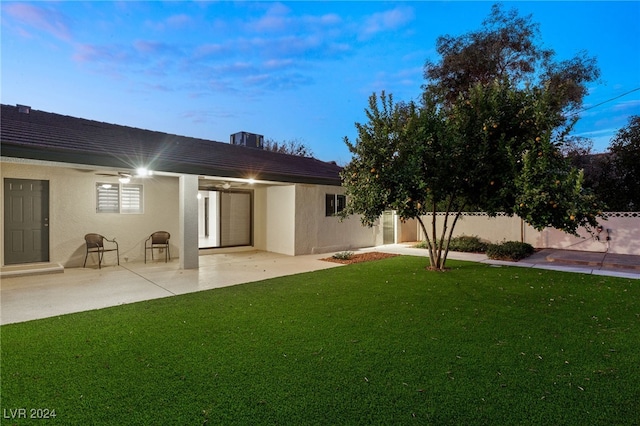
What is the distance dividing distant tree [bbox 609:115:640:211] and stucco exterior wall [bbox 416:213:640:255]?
24.6 inches

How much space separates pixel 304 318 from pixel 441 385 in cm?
222

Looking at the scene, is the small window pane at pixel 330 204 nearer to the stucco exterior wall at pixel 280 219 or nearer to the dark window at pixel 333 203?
the dark window at pixel 333 203

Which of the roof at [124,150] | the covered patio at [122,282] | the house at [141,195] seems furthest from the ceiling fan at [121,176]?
the covered patio at [122,282]

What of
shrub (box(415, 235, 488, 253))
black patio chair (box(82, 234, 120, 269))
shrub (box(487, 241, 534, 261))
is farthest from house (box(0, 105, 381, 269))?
shrub (box(487, 241, 534, 261))

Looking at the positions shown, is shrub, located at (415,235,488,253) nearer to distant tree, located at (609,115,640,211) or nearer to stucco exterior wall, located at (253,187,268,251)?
distant tree, located at (609,115,640,211)

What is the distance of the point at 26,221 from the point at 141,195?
8.82 feet

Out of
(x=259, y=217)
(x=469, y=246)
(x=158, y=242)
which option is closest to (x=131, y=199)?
(x=158, y=242)

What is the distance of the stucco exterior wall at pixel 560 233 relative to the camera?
36.9ft

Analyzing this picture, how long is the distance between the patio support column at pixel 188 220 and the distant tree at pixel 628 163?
14.2m

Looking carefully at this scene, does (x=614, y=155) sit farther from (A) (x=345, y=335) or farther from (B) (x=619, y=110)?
(A) (x=345, y=335)

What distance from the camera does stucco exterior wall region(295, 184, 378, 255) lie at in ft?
37.3

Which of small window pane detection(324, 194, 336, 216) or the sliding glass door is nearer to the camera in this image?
the sliding glass door

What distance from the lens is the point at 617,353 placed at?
11.5 feet

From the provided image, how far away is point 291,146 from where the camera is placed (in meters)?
34.6
